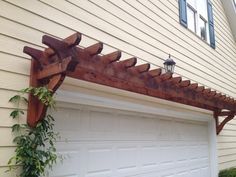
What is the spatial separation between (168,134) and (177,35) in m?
2.16

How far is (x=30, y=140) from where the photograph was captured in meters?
2.88

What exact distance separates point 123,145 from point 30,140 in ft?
6.71

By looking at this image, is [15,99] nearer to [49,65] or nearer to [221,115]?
[49,65]

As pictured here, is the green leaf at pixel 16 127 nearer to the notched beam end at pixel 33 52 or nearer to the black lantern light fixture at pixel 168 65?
the notched beam end at pixel 33 52

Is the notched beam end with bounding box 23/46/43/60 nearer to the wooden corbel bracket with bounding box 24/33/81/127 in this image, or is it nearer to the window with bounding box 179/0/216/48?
the wooden corbel bracket with bounding box 24/33/81/127

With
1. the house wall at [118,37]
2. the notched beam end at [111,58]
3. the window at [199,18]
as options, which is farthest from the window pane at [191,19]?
the notched beam end at [111,58]

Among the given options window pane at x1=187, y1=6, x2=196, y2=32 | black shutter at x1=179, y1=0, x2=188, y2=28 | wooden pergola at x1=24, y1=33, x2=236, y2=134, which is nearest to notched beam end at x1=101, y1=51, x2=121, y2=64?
wooden pergola at x1=24, y1=33, x2=236, y2=134

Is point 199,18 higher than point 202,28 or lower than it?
higher

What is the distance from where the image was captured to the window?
6.92 m

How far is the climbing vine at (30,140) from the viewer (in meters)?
2.78

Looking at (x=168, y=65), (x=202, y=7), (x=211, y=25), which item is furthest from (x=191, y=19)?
(x=168, y=65)

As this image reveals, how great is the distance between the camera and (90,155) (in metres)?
4.01

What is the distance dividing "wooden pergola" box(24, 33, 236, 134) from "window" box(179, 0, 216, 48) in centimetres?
272

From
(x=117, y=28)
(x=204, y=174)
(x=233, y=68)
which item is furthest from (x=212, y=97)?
(x=233, y=68)
